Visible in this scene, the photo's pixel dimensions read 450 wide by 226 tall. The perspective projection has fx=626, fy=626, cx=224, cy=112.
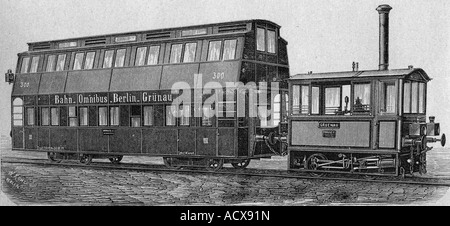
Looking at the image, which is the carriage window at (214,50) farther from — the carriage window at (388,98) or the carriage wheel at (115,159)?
Answer: the carriage wheel at (115,159)

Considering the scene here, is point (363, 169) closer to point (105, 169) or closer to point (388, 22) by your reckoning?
point (388, 22)

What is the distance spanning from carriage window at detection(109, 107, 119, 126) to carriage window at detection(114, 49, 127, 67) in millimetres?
1367

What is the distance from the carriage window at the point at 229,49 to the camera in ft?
56.6

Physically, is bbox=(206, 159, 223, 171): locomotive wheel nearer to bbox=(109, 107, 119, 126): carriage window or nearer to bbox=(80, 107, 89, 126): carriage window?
bbox=(109, 107, 119, 126): carriage window

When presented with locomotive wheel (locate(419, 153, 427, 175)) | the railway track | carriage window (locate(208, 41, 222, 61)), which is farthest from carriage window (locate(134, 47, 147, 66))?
locomotive wheel (locate(419, 153, 427, 175))

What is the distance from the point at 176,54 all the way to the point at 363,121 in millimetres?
5930

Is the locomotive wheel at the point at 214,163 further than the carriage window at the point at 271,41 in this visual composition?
No

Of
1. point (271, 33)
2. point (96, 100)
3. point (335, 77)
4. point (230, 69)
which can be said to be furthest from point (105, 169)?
point (335, 77)

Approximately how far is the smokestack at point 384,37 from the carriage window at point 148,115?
22.5ft

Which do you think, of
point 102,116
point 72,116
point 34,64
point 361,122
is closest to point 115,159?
point 102,116

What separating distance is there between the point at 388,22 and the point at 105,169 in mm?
9359


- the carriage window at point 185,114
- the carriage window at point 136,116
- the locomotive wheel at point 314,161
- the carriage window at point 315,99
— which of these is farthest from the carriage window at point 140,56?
the locomotive wheel at point 314,161

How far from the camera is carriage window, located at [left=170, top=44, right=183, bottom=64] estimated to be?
1822 cm

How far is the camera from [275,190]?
47.8 ft
